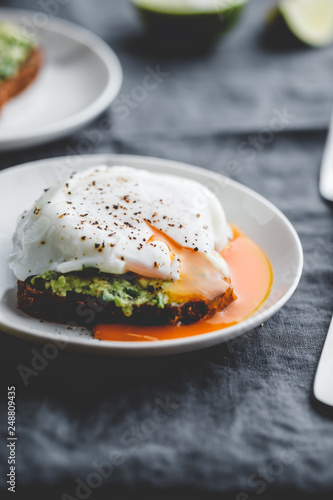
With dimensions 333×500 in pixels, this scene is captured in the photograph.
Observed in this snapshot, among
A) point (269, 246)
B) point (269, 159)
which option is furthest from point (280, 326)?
point (269, 159)

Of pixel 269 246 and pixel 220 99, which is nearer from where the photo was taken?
pixel 269 246

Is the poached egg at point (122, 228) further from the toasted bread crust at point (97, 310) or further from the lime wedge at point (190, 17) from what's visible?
the lime wedge at point (190, 17)

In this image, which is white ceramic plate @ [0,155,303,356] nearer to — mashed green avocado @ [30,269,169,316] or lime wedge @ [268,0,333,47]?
mashed green avocado @ [30,269,169,316]

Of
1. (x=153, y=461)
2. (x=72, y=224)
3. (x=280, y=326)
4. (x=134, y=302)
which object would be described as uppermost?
(x=72, y=224)

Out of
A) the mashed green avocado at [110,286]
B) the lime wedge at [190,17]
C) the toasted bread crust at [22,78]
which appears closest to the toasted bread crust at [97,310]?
the mashed green avocado at [110,286]

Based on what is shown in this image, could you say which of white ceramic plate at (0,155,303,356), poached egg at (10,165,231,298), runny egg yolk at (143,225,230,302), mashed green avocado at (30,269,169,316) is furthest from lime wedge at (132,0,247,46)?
mashed green avocado at (30,269,169,316)

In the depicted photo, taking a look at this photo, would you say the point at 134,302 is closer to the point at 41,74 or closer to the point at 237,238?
the point at 237,238
